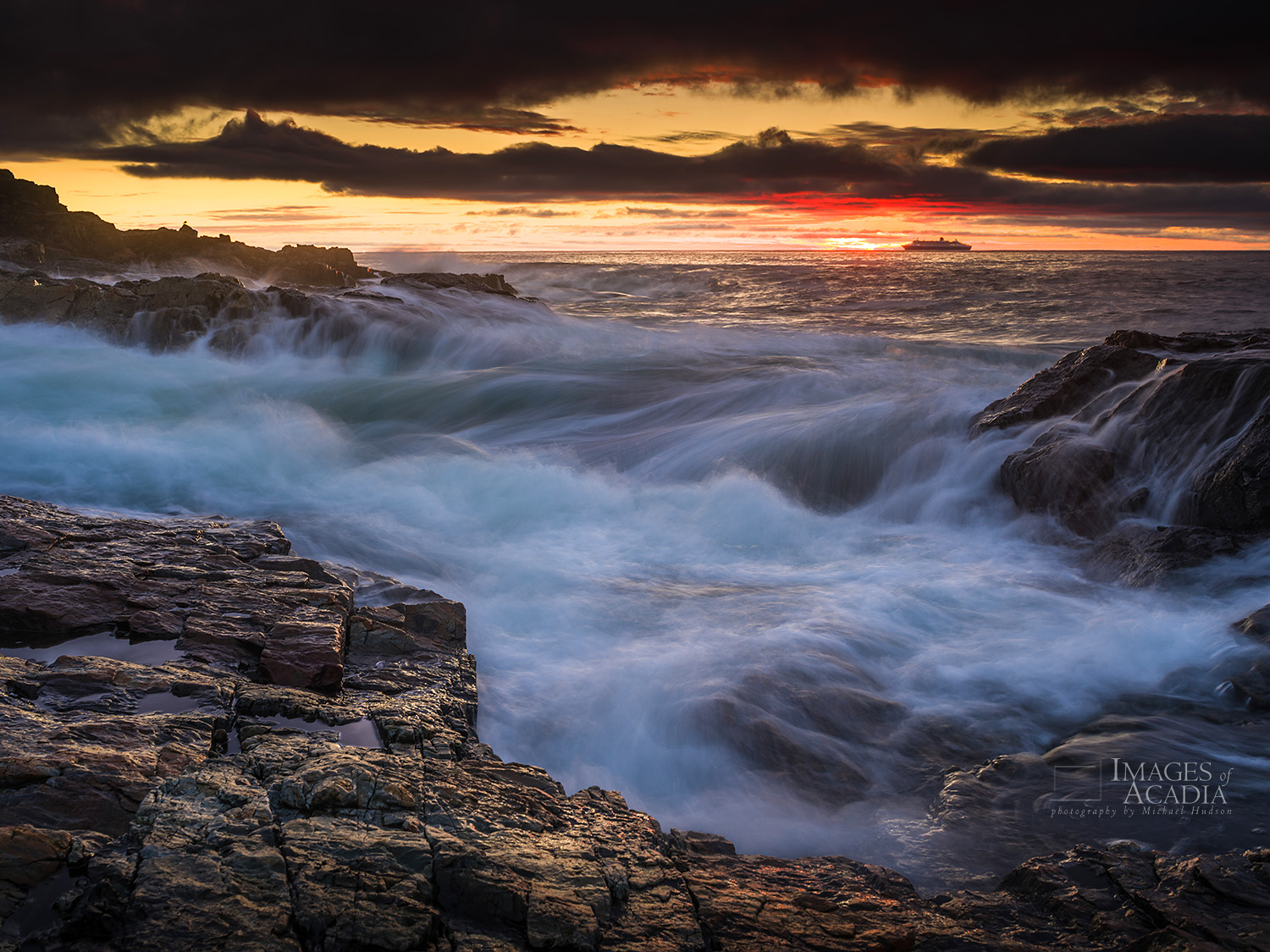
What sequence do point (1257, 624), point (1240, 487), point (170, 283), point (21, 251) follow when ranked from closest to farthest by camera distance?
Answer: point (1257, 624), point (1240, 487), point (170, 283), point (21, 251)

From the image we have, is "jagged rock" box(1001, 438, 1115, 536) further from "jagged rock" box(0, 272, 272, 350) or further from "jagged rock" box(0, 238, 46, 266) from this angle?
"jagged rock" box(0, 238, 46, 266)

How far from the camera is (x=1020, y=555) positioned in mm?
7273

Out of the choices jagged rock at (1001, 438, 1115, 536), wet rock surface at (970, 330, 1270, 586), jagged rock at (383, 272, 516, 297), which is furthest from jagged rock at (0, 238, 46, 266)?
wet rock surface at (970, 330, 1270, 586)

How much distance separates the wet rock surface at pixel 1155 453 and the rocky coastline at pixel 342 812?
1527mm

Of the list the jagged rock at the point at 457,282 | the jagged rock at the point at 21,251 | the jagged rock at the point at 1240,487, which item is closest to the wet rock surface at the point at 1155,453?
the jagged rock at the point at 1240,487

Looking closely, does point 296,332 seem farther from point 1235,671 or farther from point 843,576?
point 1235,671

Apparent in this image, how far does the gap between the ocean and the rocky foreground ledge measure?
0.66 metres

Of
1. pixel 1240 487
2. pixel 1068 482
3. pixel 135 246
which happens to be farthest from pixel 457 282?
pixel 1240 487

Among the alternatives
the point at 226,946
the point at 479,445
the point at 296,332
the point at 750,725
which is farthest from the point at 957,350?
the point at 226,946

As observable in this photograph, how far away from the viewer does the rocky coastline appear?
6.92 ft

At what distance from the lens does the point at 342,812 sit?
2.48m

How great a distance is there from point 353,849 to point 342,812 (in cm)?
21

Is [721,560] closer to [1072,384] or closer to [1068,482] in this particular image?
[1068,482]

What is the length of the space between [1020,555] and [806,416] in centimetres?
472
